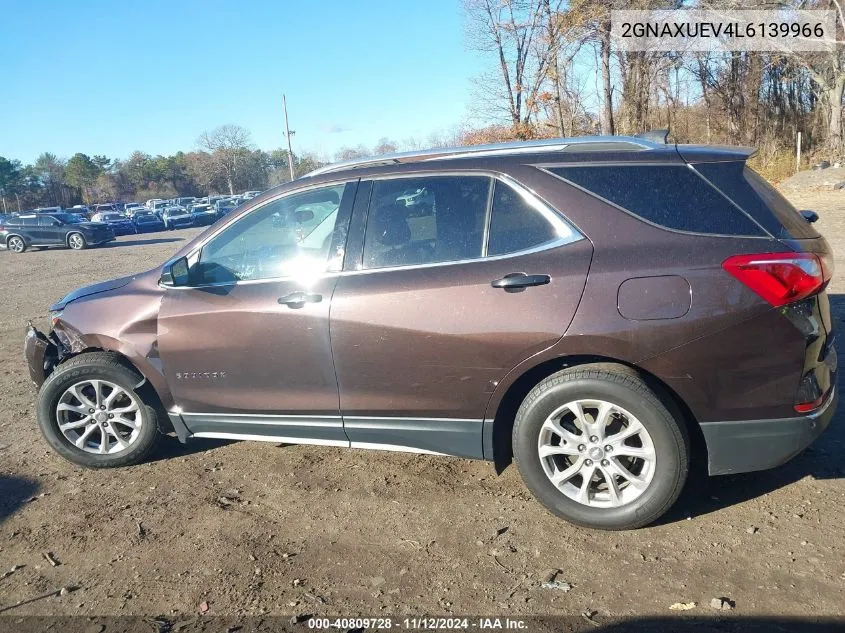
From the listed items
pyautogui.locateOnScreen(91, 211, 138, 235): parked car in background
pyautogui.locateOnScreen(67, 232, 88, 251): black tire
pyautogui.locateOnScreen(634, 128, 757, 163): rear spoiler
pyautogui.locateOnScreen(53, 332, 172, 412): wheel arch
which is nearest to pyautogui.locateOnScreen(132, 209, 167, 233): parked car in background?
pyautogui.locateOnScreen(91, 211, 138, 235): parked car in background

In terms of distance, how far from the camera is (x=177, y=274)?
413 centimetres

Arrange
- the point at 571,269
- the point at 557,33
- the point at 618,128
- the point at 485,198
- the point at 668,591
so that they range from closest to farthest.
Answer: the point at 668,591 → the point at 571,269 → the point at 485,198 → the point at 557,33 → the point at 618,128

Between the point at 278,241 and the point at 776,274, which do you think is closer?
the point at 776,274

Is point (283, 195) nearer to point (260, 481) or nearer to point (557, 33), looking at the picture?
point (260, 481)

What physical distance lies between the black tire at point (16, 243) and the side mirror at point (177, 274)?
2765cm

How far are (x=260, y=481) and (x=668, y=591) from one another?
2.44m

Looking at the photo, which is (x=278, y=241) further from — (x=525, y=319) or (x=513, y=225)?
(x=525, y=319)

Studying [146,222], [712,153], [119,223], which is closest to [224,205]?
[146,222]

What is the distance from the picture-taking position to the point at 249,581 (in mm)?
3129

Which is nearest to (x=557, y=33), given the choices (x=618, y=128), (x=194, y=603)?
(x=618, y=128)

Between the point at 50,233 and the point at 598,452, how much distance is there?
29.1 metres

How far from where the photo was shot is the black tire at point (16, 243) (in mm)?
27438

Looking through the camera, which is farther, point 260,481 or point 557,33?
point 557,33

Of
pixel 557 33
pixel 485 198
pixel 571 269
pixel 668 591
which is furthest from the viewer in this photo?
pixel 557 33
